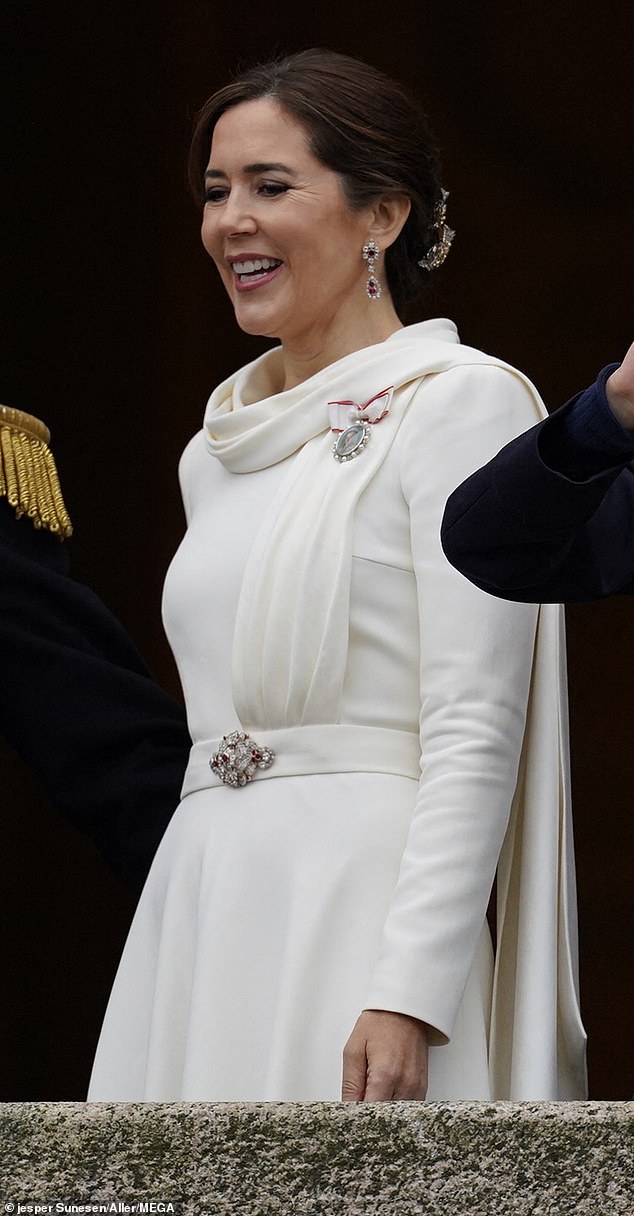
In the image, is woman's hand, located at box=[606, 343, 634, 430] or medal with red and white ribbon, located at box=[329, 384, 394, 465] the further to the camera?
medal with red and white ribbon, located at box=[329, 384, 394, 465]

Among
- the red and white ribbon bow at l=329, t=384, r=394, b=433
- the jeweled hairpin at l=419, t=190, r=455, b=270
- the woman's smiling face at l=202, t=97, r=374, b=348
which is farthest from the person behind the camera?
the jeweled hairpin at l=419, t=190, r=455, b=270

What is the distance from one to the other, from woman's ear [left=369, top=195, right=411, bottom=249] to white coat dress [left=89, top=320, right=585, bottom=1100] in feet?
0.64

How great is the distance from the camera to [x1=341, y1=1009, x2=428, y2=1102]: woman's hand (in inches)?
82.8

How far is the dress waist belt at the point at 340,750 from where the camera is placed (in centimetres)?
231

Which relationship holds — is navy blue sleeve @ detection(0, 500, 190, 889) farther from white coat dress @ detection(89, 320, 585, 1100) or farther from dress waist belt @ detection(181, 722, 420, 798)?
dress waist belt @ detection(181, 722, 420, 798)

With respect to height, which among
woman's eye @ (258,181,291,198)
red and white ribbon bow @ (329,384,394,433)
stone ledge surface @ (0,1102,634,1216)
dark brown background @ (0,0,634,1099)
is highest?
dark brown background @ (0,0,634,1099)

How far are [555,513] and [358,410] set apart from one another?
0.71 m

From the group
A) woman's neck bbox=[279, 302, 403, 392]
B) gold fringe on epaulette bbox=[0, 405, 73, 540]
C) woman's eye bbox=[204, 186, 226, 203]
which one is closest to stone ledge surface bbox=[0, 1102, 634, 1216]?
woman's neck bbox=[279, 302, 403, 392]

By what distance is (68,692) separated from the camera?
9.62ft

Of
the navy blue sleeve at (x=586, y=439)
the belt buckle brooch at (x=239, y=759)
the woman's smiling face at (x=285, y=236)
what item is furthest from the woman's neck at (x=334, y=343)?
the navy blue sleeve at (x=586, y=439)

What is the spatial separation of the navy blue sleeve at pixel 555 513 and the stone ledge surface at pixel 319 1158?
50 centimetres

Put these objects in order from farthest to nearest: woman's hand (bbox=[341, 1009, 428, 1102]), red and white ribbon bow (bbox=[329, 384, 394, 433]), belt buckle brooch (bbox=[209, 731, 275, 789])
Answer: red and white ribbon bow (bbox=[329, 384, 394, 433]), belt buckle brooch (bbox=[209, 731, 275, 789]), woman's hand (bbox=[341, 1009, 428, 1102])

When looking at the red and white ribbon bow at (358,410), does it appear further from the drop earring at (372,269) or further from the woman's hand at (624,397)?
the woman's hand at (624,397)

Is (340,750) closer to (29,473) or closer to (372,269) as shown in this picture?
(372,269)
